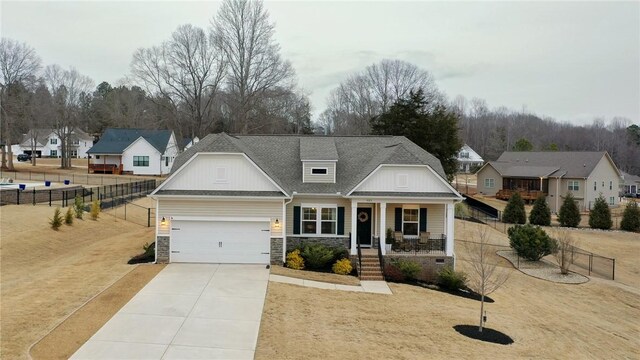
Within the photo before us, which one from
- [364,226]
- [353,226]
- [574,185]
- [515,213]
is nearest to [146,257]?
[353,226]

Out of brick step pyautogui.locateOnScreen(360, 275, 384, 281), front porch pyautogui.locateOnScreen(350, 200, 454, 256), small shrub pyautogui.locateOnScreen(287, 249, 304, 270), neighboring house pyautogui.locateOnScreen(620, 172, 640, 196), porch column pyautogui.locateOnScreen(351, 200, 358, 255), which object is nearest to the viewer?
brick step pyautogui.locateOnScreen(360, 275, 384, 281)

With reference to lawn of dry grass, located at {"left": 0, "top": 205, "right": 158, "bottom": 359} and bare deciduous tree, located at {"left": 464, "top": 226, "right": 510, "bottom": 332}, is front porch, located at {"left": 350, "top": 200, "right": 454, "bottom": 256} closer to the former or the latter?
bare deciduous tree, located at {"left": 464, "top": 226, "right": 510, "bottom": 332}

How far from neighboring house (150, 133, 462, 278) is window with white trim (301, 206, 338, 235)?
0.16 ft

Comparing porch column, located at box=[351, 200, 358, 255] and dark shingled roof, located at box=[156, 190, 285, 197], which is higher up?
dark shingled roof, located at box=[156, 190, 285, 197]

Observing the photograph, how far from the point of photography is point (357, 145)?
2777 cm

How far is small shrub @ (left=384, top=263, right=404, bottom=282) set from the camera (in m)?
21.0

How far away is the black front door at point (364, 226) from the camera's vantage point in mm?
24078

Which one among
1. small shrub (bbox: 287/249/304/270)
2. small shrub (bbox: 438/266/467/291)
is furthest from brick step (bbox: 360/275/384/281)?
small shrub (bbox: 287/249/304/270)

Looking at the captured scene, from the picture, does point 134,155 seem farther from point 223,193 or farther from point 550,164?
point 550,164

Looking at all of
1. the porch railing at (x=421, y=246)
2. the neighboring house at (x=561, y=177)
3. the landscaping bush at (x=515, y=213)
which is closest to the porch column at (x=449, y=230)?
the porch railing at (x=421, y=246)

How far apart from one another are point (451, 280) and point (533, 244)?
962cm

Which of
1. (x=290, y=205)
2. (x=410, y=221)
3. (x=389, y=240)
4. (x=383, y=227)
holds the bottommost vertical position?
(x=389, y=240)

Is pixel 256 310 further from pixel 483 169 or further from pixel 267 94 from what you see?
pixel 483 169

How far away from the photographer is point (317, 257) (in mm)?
21625
